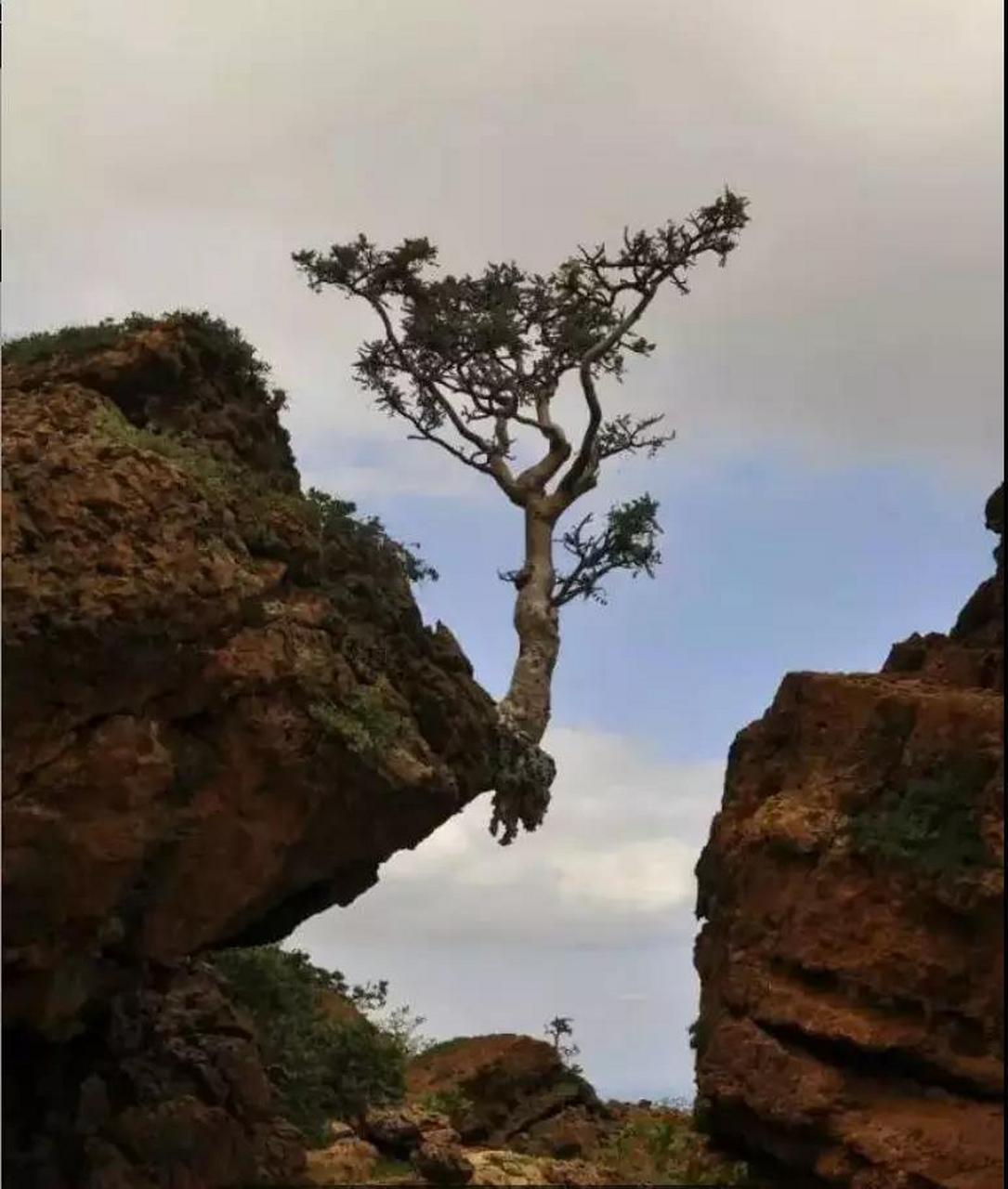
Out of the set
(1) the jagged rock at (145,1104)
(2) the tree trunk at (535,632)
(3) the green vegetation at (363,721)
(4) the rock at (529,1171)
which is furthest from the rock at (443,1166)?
(2) the tree trunk at (535,632)

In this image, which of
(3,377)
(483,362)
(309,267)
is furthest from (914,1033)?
(309,267)

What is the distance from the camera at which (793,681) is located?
40.1 ft

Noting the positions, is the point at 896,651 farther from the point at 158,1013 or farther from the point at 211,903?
the point at 158,1013

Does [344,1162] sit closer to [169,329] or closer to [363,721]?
[363,721]

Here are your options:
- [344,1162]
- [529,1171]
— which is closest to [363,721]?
[529,1171]

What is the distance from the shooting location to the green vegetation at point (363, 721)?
12609 millimetres

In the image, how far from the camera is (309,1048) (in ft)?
55.7

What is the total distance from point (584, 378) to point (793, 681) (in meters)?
8.44

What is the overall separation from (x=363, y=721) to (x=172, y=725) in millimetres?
1834

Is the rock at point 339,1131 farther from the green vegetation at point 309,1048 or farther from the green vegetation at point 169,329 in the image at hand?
the green vegetation at point 169,329

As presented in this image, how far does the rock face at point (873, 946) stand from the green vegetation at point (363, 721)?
3267mm

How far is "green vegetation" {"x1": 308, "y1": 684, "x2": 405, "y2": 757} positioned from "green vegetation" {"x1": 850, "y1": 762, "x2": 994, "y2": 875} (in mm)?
4326

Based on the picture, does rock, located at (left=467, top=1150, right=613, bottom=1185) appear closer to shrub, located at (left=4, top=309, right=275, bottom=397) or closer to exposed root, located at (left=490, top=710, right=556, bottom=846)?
exposed root, located at (left=490, top=710, right=556, bottom=846)

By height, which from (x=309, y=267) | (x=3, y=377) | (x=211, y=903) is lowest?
(x=211, y=903)
